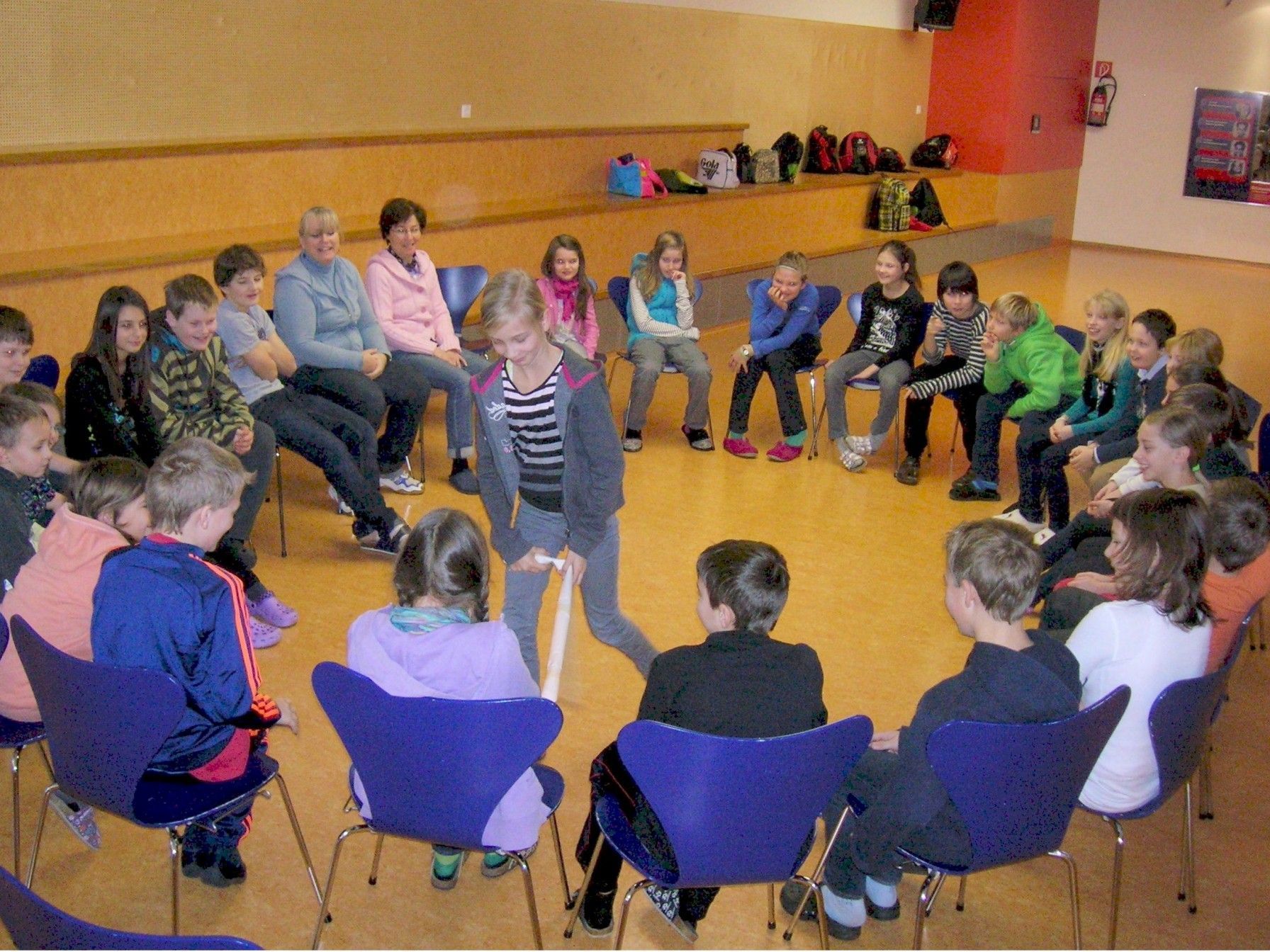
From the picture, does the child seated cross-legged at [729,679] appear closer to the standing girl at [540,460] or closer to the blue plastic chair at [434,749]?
the blue plastic chair at [434,749]

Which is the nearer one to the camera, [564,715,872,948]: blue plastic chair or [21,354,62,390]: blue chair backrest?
[564,715,872,948]: blue plastic chair

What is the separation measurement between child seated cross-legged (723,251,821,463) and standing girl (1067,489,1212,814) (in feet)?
11.3

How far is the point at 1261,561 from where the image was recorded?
306cm

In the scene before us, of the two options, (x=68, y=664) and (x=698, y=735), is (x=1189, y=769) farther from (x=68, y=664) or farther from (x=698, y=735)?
(x=68, y=664)

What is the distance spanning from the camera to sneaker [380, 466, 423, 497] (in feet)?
17.4

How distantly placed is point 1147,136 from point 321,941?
41.7 ft

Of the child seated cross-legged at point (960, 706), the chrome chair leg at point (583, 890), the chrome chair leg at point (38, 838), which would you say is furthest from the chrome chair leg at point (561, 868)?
the chrome chair leg at point (38, 838)

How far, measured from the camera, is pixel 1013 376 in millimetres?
5438

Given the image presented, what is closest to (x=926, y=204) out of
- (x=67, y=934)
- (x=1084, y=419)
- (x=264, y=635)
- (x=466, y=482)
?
(x=1084, y=419)

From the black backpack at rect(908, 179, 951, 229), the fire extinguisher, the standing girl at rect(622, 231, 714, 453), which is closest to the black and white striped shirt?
the standing girl at rect(622, 231, 714, 453)

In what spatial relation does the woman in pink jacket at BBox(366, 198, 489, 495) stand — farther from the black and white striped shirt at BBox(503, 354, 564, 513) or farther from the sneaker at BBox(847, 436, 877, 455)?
the black and white striped shirt at BBox(503, 354, 564, 513)

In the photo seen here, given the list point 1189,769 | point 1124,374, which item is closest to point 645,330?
point 1124,374

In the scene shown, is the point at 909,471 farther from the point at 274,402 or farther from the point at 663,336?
the point at 274,402

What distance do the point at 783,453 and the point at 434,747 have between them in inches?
158
